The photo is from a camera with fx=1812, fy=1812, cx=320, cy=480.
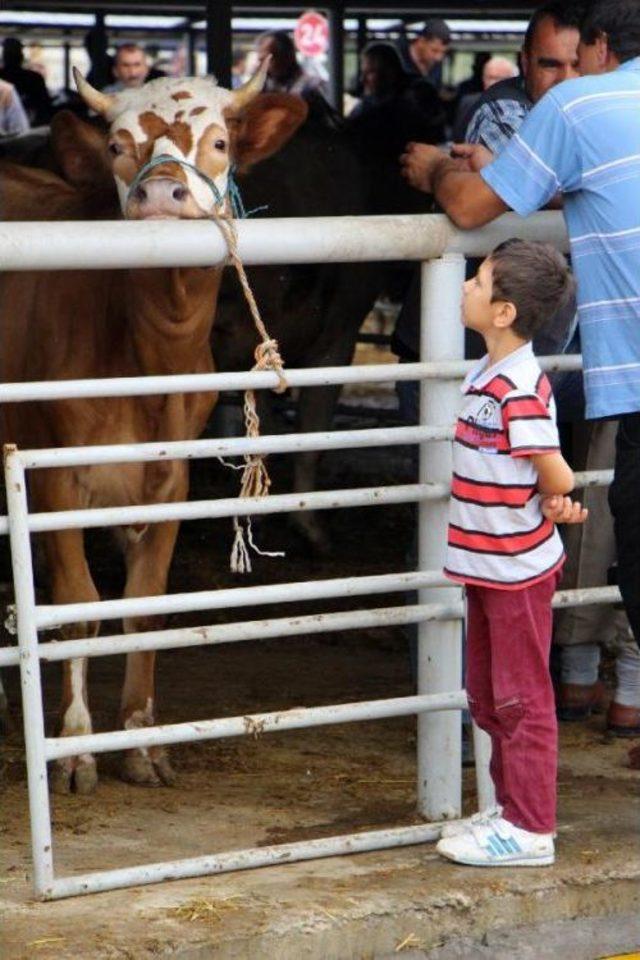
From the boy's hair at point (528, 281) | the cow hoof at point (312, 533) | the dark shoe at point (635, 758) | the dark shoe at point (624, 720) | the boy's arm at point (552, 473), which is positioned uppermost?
the boy's hair at point (528, 281)

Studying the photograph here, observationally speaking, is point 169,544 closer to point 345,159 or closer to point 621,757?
point 621,757

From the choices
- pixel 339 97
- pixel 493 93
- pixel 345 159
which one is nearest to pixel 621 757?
pixel 493 93

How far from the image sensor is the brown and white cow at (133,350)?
4.80m

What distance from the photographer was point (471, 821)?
4109 millimetres

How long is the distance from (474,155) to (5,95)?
8927 millimetres

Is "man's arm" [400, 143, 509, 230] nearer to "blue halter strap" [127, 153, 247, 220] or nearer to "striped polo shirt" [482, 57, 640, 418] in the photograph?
"striped polo shirt" [482, 57, 640, 418]

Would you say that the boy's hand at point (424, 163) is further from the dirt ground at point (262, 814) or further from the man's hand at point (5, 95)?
the man's hand at point (5, 95)

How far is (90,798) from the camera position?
15.3ft

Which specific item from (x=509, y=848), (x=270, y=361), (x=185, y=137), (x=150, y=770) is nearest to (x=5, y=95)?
(x=185, y=137)

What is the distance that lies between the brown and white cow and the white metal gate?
2.23ft

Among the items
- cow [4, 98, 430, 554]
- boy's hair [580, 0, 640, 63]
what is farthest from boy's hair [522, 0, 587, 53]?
cow [4, 98, 430, 554]

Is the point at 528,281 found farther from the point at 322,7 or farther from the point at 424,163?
the point at 322,7

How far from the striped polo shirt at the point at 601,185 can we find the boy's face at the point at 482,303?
0.18 m

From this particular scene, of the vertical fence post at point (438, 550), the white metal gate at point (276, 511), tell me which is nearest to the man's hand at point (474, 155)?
the white metal gate at point (276, 511)
